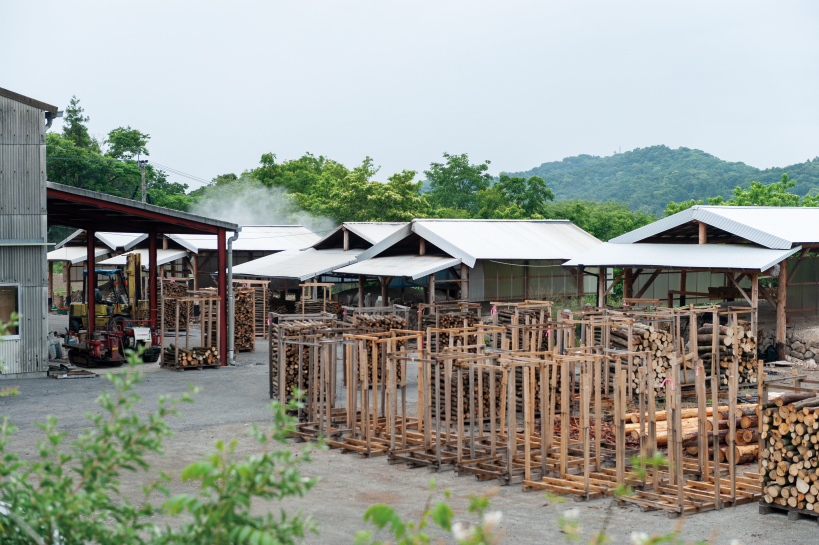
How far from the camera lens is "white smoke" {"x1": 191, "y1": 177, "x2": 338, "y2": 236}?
64.0 metres

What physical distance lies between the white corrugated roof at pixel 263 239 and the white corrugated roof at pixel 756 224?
63.7 feet

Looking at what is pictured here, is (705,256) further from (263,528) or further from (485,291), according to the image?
(263,528)

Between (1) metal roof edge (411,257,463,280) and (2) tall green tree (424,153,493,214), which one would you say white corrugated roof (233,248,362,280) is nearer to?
(1) metal roof edge (411,257,463,280)

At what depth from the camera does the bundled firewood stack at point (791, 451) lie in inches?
385

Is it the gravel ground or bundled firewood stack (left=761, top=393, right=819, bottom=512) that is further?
bundled firewood stack (left=761, top=393, right=819, bottom=512)

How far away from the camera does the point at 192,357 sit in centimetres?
2356

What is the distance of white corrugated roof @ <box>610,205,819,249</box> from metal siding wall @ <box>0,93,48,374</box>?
720 inches

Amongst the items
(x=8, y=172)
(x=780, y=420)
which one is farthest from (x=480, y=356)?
(x=8, y=172)

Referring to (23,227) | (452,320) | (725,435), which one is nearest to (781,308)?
(452,320)

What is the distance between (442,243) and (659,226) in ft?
26.5

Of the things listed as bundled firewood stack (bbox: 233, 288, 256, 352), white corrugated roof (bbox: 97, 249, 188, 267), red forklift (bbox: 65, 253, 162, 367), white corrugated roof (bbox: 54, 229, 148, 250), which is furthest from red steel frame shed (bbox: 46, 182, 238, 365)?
white corrugated roof (bbox: 54, 229, 148, 250)

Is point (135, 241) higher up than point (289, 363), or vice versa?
point (135, 241)

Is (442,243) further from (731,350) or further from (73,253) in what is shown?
(73,253)

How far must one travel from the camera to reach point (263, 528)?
417 cm
